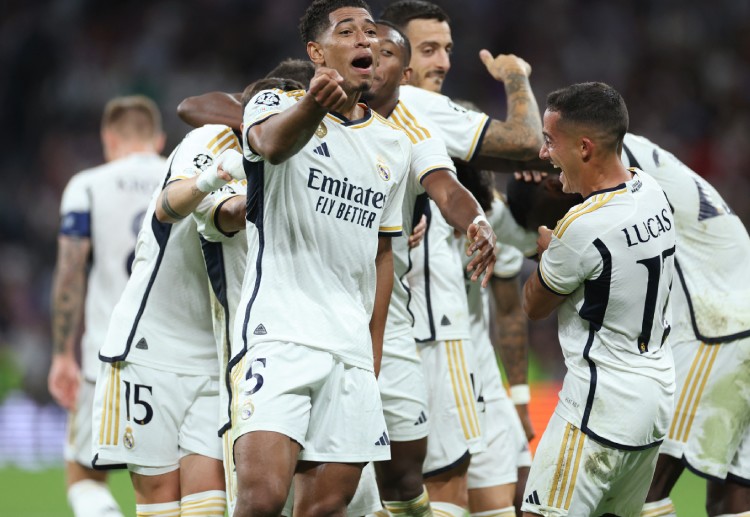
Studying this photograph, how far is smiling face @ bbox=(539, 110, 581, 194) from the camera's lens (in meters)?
4.80

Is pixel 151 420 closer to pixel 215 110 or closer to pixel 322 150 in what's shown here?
pixel 215 110

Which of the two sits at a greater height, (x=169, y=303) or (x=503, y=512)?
(x=169, y=303)

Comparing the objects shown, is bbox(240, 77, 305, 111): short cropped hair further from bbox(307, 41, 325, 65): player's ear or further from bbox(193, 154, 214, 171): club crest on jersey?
bbox(193, 154, 214, 171): club crest on jersey

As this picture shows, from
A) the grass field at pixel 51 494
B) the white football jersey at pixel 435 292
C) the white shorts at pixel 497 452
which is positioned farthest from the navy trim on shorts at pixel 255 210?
the grass field at pixel 51 494

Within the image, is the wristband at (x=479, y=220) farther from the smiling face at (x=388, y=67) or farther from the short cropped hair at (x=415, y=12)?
the short cropped hair at (x=415, y=12)

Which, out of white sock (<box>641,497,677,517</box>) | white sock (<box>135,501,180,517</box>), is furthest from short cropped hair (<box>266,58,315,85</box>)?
white sock (<box>641,497,677,517</box>)

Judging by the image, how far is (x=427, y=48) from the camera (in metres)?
6.80

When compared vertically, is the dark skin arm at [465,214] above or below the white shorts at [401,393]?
above

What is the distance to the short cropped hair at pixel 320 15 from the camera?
4621 millimetres

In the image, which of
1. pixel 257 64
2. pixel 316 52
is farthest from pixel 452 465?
pixel 257 64

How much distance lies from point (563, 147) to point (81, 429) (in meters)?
4.72

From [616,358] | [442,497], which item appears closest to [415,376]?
[442,497]

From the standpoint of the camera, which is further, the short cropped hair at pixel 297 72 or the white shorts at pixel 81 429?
the white shorts at pixel 81 429

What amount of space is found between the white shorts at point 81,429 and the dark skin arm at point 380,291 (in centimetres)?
374
